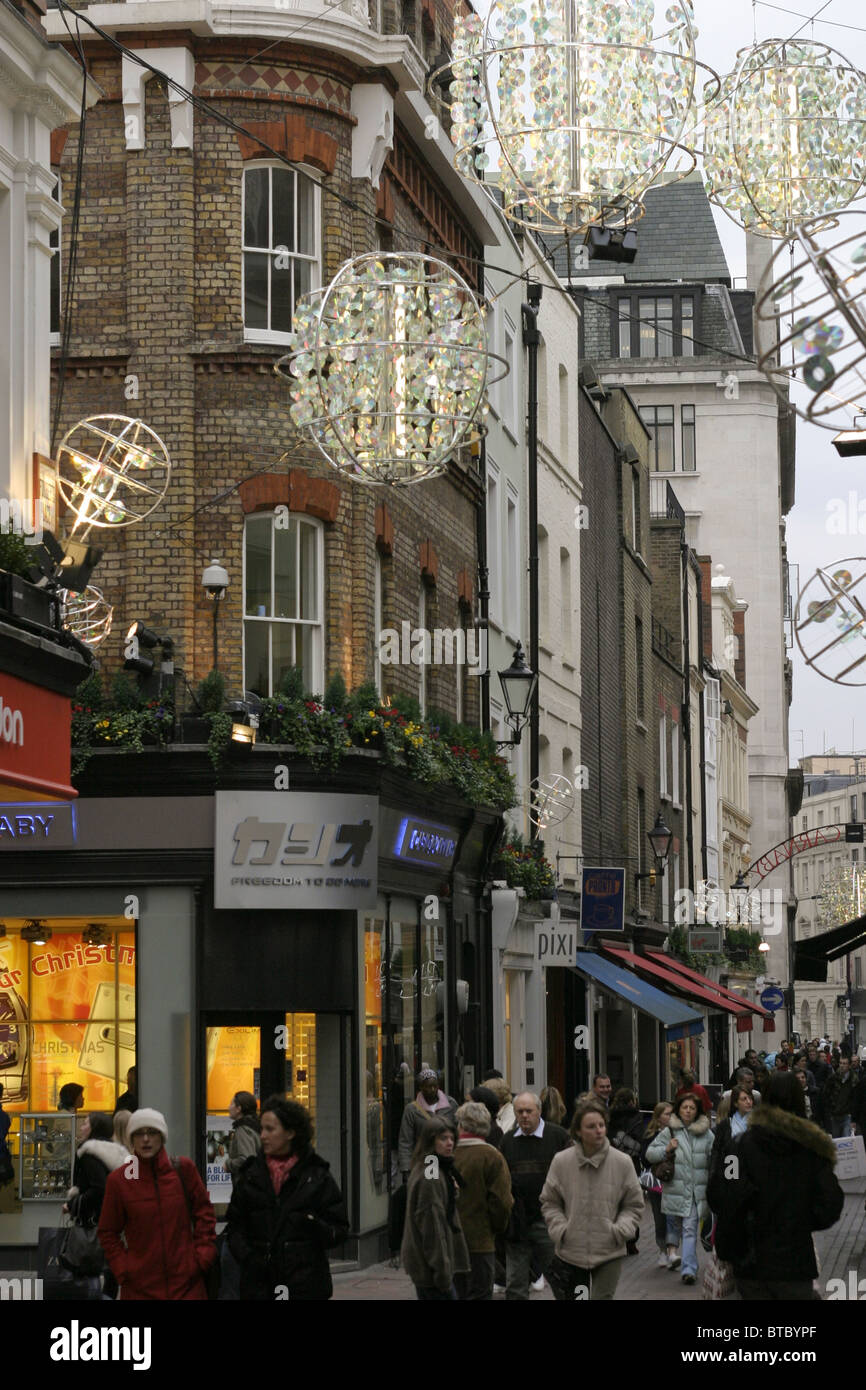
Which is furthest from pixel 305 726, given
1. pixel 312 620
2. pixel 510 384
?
pixel 510 384

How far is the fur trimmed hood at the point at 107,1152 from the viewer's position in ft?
40.9

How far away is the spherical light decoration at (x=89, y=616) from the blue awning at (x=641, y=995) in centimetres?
1387

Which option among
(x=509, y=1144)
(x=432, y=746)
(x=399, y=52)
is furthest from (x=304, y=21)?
(x=509, y=1144)

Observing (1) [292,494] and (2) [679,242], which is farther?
(2) [679,242]

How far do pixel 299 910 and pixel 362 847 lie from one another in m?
0.89

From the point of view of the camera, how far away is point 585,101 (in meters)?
10.8

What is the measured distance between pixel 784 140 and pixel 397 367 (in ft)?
11.0

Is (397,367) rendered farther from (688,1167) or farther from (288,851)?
(688,1167)

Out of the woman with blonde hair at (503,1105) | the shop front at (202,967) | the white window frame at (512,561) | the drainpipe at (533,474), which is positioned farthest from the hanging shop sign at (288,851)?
the drainpipe at (533,474)

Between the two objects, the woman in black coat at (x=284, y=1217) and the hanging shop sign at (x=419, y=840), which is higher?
the hanging shop sign at (x=419, y=840)

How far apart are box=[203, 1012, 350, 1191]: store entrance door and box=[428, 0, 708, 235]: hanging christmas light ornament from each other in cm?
1180

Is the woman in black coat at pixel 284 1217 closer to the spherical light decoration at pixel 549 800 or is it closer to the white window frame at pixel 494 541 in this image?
the white window frame at pixel 494 541

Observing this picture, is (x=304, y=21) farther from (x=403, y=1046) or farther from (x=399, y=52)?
(x=403, y=1046)

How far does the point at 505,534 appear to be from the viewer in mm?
32562
